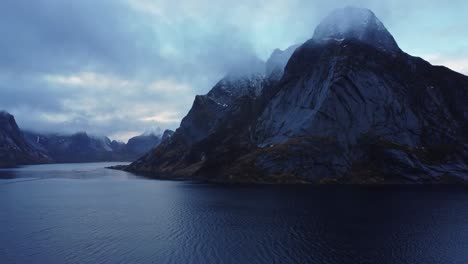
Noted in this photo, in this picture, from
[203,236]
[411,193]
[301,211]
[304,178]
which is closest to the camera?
[203,236]

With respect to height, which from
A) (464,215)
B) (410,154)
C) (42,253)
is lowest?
(42,253)

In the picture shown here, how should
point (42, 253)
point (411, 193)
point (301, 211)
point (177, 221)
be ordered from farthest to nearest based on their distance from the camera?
point (411, 193) → point (301, 211) → point (177, 221) → point (42, 253)

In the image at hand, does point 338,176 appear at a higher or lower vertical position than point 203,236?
higher

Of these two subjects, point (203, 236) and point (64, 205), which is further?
point (64, 205)

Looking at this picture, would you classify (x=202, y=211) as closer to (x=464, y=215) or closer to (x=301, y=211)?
(x=301, y=211)

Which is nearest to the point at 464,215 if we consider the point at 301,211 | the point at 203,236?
the point at 301,211

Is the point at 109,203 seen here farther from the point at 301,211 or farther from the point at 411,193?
the point at 411,193

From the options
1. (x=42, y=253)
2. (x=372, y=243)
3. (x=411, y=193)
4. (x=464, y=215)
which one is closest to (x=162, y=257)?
(x=42, y=253)
